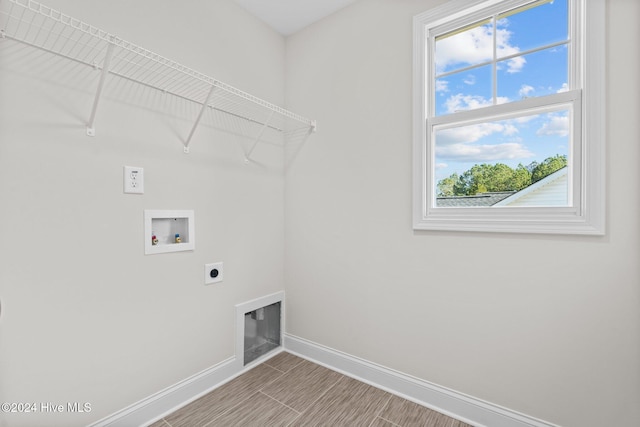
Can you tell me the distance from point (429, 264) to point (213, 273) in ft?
4.25

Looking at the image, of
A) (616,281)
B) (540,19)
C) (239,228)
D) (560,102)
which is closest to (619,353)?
(616,281)

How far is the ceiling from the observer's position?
1.95 m

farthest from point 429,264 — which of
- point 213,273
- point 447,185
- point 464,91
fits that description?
point 213,273

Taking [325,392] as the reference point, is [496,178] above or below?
above

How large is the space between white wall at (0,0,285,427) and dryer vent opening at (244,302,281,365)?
0.19m

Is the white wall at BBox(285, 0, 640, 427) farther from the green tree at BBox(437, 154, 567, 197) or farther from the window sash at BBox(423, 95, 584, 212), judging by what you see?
the green tree at BBox(437, 154, 567, 197)

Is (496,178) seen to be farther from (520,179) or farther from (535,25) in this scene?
(535,25)

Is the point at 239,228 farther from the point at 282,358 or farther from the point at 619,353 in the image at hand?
the point at 619,353

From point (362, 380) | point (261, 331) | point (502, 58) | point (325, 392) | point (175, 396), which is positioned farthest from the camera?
point (261, 331)

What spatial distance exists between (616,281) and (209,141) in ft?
6.96

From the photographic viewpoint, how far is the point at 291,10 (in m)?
2.03

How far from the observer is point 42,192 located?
3.88 feet

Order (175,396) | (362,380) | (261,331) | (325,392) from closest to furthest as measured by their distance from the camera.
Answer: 1. (175,396)
2. (325,392)
3. (362,380)
4. (261,331)

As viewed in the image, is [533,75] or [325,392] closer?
[533,75]
